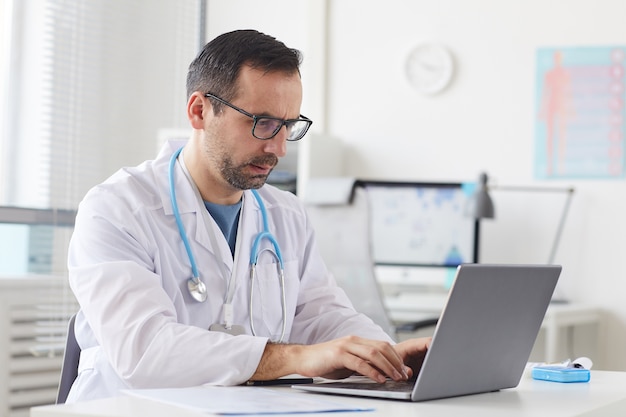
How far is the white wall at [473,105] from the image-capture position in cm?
383

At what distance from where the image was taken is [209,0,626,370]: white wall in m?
3.83

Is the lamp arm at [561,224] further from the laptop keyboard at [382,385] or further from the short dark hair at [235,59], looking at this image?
the laptop keyboard at [382,385]

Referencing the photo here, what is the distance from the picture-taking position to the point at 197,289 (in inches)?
64.3

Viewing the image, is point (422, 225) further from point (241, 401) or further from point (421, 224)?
point (241, 401)

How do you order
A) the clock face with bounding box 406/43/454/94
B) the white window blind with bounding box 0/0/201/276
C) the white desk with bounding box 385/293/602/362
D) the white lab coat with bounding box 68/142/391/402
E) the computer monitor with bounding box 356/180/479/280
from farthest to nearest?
1. the clock face with bounding box 406/43/454/94
2. the computer monitor with bounding box 356/180/479/280
3. the white desk with bounding box 385/293/602/362
4. the white window blind with bounding box 0/0/201/276
5. the white lab coat with bounding box 68/142/391/402

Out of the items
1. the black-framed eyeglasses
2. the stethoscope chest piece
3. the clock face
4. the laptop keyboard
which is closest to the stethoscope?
the stethoscope chest piece

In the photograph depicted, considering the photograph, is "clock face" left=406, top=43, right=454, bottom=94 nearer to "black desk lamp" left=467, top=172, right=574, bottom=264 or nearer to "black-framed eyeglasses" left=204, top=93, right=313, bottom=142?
"black desk lamp" left=467, top=172, right=574, bottom=264

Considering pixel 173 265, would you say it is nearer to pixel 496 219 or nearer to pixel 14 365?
pixel 14 365

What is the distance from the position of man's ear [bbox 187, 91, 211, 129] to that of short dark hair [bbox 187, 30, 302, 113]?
2 centimetres

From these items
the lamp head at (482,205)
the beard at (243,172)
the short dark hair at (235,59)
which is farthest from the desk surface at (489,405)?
the lamp head at (482,205)

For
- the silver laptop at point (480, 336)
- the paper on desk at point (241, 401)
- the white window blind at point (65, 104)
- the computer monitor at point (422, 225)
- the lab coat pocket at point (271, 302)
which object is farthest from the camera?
the computer monitor at point (422, 225)

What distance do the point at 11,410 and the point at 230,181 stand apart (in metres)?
1.70

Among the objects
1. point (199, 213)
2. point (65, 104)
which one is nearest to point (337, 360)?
point (199, 213)

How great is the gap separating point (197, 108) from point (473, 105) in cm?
245
